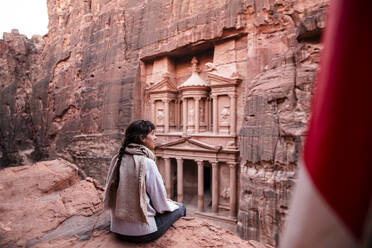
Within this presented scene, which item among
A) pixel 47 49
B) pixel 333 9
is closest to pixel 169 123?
pixel 333 9

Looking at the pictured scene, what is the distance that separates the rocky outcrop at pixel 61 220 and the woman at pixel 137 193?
0.50ft

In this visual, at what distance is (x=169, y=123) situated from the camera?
11.5m

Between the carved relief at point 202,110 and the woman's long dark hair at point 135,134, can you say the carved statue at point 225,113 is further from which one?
the woman's long dark hair at point 135,134

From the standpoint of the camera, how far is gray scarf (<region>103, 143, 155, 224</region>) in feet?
6.41

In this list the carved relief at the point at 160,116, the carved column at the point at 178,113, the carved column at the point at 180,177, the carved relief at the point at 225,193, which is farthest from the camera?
the carved column at the point at 178,113

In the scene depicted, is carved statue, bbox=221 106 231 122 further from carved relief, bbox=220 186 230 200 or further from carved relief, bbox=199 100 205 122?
carved relief, bbox=220 186 230 200

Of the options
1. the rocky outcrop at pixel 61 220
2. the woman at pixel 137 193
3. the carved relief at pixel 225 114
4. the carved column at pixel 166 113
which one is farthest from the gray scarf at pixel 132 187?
the carved column at pixel 166 113

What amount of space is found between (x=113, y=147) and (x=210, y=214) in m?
6.73

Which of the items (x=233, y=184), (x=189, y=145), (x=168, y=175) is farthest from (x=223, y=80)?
(x=168, y=175)

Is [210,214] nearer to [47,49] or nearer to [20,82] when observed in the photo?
[47,49]

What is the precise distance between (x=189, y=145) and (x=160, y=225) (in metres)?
8.08

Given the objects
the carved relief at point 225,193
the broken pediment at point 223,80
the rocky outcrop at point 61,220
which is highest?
the broken pediment at point 223,80

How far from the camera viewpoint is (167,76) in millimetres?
11266

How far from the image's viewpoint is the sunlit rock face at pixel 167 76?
22.3 ft
